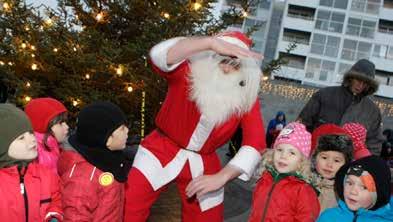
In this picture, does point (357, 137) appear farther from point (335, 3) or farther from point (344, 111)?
point (335, 3)

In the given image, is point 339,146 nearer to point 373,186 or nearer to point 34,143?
point 373,186

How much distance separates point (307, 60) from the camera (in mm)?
35969

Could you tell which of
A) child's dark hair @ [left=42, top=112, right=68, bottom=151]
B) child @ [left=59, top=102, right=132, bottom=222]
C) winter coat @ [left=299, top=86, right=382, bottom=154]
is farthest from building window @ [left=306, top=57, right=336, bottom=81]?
child @ [left=59, top=102, right=132, bottom=222]

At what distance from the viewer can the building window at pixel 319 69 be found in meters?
35.7

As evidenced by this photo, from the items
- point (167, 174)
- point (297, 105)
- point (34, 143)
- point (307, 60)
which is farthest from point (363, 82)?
point (307, 60)

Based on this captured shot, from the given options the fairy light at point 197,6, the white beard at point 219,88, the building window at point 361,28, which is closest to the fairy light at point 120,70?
the fairy light at point 197,6

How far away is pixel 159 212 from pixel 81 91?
170cm

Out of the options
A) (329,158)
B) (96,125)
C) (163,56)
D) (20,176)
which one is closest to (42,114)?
(96,125)

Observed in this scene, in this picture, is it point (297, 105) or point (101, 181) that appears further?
point (297, 105)

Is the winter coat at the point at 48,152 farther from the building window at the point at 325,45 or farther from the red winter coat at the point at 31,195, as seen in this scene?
the building window at the point at 325,45

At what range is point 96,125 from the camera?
2873mm

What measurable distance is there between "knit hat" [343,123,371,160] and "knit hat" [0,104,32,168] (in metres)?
2.31

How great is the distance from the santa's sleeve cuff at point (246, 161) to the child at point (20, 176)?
1.14 meters

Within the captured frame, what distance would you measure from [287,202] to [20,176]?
155cm
